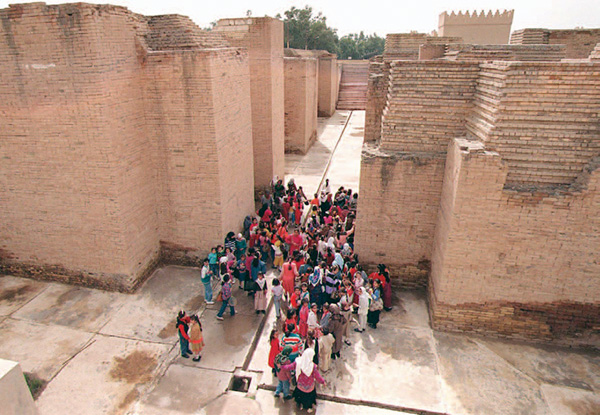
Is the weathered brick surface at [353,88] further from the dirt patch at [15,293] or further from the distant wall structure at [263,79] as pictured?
the dirt patch at [15,293]

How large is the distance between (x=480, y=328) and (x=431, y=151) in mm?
3238

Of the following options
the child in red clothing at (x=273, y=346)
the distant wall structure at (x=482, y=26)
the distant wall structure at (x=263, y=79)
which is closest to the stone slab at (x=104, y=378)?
the child in red clothing at (x=273, y=346)

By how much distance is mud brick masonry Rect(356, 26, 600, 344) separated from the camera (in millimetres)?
5766

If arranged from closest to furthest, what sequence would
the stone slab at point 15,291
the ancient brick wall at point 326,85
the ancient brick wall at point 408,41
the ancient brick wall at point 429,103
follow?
→ 1. the ancient brick wall at point 429,103
2. the stone slab at point 15,291
3. the ancient brick wall at point 408,41
4. the ancient brick wall at point 326,85

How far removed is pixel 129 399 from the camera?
17.8 ft

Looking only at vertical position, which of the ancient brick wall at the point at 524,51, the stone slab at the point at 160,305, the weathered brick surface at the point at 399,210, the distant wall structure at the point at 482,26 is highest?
the distant wall structure at the point at 482,26

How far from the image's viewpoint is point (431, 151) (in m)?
7.32

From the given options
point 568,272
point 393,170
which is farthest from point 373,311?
point 568,272

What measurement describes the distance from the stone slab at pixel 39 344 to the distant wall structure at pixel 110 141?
4.17ft

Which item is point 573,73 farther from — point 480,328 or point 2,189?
point 2,189

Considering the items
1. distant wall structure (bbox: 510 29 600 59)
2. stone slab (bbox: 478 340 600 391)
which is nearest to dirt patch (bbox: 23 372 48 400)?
stone slab (bbox: 478 340 600 391)

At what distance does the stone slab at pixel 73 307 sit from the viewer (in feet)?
22.6

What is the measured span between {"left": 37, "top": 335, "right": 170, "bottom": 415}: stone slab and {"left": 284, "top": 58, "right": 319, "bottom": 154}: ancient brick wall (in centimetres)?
Answer: 1254

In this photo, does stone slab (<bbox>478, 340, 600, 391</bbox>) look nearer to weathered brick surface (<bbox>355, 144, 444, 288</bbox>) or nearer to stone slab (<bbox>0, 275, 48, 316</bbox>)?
weathered brick surface (<bbox>355, 144, 444, 288</bbox>)
